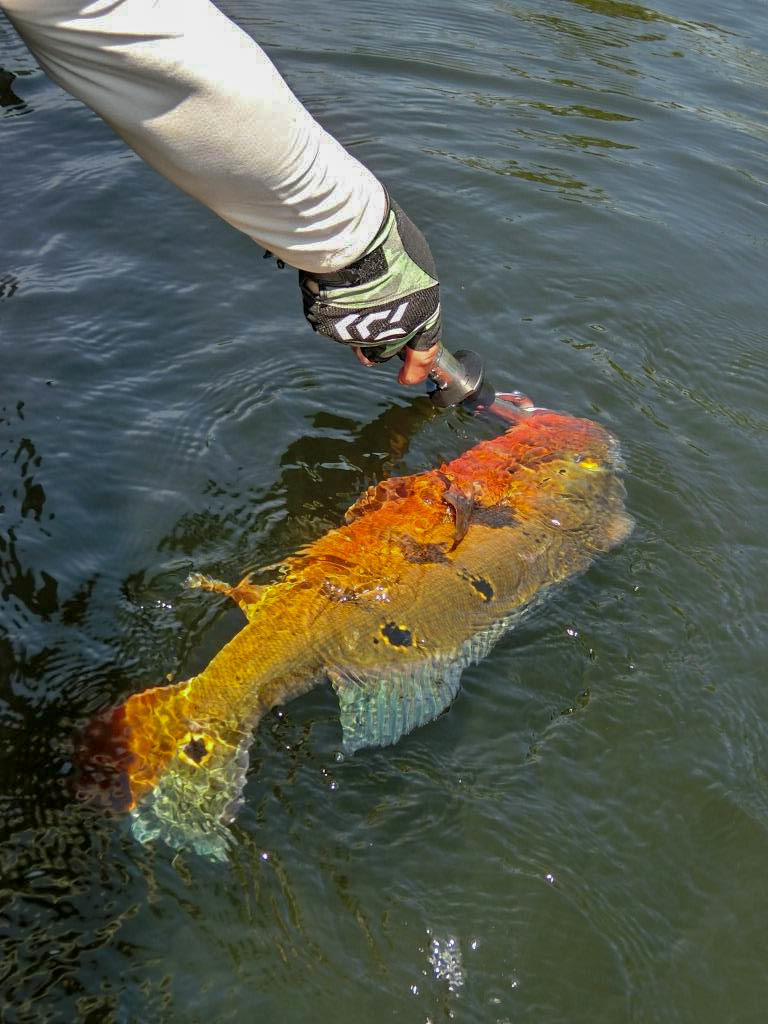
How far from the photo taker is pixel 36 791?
3672 millimetres

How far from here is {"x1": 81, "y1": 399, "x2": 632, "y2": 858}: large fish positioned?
3.74 m

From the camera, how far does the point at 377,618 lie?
430 centimetres

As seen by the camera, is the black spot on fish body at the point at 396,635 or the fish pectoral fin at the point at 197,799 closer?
the fish pectoral fin at the point at 197,799

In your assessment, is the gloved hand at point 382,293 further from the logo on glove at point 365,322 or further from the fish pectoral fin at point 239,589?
the fish pectoral fin at point 239,589

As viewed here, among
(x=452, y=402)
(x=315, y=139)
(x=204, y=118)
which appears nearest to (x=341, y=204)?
(x=315, y=139)

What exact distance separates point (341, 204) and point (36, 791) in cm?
237

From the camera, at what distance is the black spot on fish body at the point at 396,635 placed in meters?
4.27

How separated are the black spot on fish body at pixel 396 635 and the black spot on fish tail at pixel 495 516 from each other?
30.7 inches

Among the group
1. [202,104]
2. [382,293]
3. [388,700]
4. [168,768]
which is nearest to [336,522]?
[388,700]

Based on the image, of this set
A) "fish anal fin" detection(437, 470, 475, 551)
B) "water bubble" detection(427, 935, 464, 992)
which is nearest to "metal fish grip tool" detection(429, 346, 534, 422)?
"fish anal fin" detection(437, 470, 475, 551)

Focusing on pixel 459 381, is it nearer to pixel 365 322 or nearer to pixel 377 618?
pixel 365 322

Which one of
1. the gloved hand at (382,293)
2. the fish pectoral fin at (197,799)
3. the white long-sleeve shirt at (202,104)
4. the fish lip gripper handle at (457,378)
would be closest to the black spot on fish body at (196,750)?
the fish pectoral fin at (197,799)

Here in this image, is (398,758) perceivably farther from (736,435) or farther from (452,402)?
(736,435)

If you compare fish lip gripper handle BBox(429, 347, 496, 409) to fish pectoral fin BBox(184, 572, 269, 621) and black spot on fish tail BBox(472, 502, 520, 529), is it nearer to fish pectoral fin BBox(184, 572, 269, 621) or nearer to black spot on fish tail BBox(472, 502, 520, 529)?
black spot on fish tail BBox(472, 502, 520, 529)
